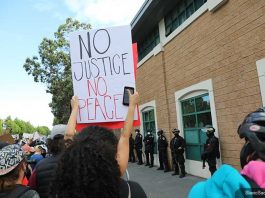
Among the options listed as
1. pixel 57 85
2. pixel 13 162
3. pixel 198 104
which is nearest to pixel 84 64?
pixel 13 162

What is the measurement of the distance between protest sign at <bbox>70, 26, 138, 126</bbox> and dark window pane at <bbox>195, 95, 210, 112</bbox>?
7256mm

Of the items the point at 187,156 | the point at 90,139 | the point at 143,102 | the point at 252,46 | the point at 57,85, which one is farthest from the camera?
the point at 57,85

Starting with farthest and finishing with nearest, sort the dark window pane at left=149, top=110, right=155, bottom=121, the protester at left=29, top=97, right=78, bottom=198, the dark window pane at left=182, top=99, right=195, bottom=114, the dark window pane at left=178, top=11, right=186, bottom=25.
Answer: the dark window pane at left=149, top=110, right=155, bottom=121 < the dark window pane at left=178, top=11, right=186, bottom=25 < the dark window pane at left=182, top=99, right=195, bottom=114 < the protester at left=29, top=97, right=78, bottom=198

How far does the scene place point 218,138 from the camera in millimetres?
9641

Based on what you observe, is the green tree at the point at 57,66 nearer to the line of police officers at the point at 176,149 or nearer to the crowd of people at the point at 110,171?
the line of police officers at the point at 176,149

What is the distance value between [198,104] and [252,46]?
3.57 metres

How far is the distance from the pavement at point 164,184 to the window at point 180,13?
551 cm

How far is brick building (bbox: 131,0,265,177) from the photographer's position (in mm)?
8172

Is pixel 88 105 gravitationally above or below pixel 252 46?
below

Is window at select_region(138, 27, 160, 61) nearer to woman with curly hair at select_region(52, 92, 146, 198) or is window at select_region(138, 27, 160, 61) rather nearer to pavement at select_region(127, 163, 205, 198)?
pavement at select_region(127, 163, 205, 198)

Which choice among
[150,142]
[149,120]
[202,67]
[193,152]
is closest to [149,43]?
[149,120]

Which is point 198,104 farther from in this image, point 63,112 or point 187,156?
point 63,112

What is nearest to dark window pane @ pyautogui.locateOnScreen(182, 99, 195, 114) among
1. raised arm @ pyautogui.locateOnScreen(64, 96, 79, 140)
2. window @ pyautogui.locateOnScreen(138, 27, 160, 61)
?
window @ pyautogui.locateOnScreen(138, 27, 160, 61)

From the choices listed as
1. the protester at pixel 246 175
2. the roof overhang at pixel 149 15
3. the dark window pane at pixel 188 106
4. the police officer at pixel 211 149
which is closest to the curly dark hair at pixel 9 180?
the protester at pixel 246 175
